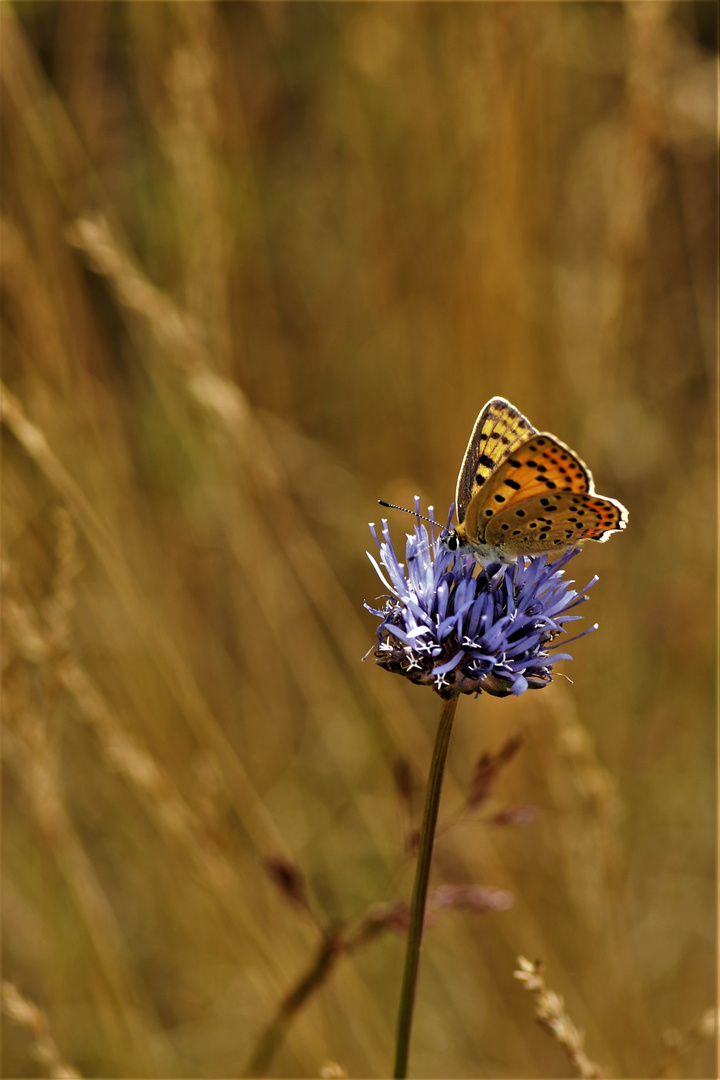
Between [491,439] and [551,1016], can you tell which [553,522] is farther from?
[551,1016]

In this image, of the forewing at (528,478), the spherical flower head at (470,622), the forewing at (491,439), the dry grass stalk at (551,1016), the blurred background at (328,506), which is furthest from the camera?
the blurred background at (328,506)

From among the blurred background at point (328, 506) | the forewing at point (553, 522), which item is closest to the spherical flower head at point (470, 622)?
the forewing at point (553, 522)


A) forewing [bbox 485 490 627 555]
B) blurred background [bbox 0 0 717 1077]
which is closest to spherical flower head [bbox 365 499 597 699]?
forewing [bbox 485 490 627 555]

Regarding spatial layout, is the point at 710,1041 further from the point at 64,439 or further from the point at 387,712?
the point at 64,439

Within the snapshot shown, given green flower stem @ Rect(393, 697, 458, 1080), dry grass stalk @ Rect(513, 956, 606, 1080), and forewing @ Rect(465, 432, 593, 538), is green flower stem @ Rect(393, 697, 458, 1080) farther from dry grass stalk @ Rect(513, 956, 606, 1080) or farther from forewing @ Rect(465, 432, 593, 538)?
forewing @ Rect(465, 432, 593, 538)

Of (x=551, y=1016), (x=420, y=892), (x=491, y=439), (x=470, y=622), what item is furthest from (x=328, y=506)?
(x=551, y=1016)

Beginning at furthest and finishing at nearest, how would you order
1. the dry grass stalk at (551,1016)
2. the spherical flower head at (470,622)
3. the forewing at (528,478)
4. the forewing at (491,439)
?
the forewing at (491,439)
the forewing at (528,478)
the spherical flower head at (470,622)
the dry grass stalk at (551,1016)

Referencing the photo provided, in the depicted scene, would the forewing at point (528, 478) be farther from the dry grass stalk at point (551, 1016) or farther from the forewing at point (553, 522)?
the dry grass stalk at point (551, 1016)
